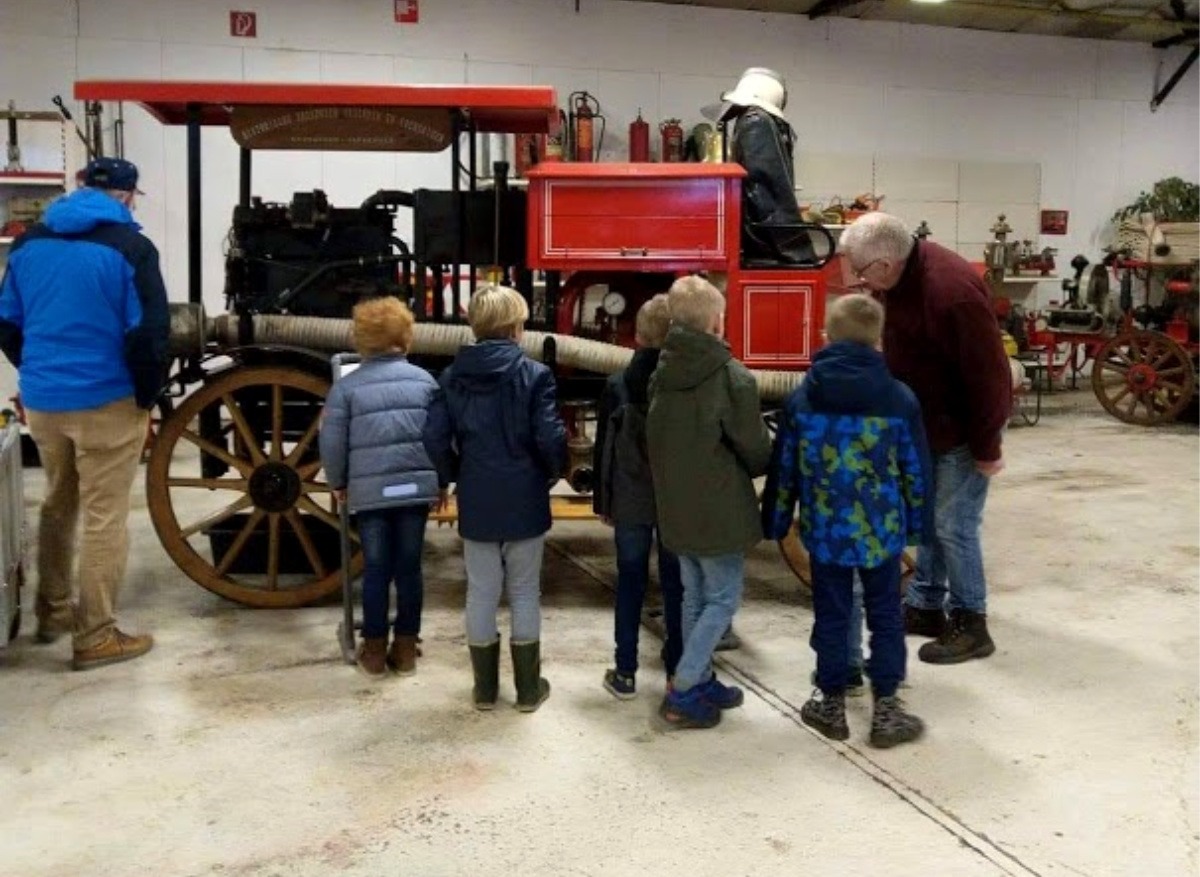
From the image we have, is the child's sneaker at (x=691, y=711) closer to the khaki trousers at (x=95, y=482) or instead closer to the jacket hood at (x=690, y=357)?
the jacket hood at (x=690, y=357)

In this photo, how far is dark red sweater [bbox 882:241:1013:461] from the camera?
373cm

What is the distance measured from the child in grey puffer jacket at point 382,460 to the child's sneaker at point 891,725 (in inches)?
58.9

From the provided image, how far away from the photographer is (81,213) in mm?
3783

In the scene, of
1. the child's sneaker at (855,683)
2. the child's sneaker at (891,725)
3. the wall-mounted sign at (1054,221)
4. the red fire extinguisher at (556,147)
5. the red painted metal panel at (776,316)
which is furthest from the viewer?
the wall-mounted sign at (1054,221)

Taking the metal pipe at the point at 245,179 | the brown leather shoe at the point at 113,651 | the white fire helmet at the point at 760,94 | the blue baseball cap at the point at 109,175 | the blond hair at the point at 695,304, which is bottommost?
the brown leather shoe at the point at 113,651

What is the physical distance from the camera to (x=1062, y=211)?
491 inches

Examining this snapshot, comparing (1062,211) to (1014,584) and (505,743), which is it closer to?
(1014,584)

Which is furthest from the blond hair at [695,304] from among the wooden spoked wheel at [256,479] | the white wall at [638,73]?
the white wall at [638,73]

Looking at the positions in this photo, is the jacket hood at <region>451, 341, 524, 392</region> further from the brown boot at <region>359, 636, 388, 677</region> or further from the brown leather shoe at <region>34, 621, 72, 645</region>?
the brown leather shoe at <region>34, 621, 72, 645</region>

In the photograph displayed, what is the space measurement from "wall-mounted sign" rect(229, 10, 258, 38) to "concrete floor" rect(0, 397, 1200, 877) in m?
6.29

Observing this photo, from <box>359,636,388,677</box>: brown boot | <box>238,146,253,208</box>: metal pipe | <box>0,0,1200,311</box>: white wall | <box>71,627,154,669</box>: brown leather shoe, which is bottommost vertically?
→ <box>71,627,154,669</box>: brown leather shoe

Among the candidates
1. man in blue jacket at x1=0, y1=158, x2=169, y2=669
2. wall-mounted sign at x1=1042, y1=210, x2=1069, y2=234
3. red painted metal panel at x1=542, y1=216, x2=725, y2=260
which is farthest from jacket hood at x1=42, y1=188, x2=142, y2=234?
wall-mounted sign at x1=1042, y1=210, x2=1069, y2=234

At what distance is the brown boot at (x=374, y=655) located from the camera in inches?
152

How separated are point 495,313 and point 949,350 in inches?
58.2
